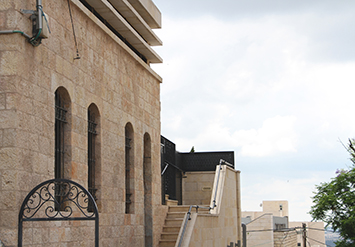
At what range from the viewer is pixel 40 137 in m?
8.96

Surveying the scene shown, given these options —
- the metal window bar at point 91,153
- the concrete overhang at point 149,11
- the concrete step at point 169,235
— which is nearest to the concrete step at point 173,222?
the concrete step at point 169,235

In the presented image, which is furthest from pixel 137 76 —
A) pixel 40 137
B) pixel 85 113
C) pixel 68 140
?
pixel 40 137

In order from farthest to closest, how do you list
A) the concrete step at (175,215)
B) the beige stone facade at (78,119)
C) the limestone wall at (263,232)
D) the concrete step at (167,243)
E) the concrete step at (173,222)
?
the limestone wall at (263,232) → the concrete step at (175,215) → the concrete step at (173,222) → the concrete step at (167,243) → the beige stone facade at (78,119)

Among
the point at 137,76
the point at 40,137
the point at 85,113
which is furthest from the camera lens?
the point at 137,76

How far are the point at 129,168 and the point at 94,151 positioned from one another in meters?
2.44

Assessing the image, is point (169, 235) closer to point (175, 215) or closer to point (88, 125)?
point (175, 215)

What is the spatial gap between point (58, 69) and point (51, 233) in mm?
3168

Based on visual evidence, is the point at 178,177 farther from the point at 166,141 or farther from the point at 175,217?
the point at 175,217

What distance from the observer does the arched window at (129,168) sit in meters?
13.8

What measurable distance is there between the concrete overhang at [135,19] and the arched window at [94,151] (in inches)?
139

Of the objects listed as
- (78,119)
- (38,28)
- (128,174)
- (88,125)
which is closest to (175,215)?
(128,174)

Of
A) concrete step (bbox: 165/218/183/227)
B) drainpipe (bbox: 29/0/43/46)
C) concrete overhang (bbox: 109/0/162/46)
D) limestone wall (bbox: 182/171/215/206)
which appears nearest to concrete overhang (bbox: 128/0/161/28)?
concrete overhang (bbox: 109/0/162/46)

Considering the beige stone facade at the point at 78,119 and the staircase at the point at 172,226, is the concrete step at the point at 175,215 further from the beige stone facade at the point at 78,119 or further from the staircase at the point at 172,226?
the beige stone facade at the point at 78,119

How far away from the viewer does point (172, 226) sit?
16172 mm
